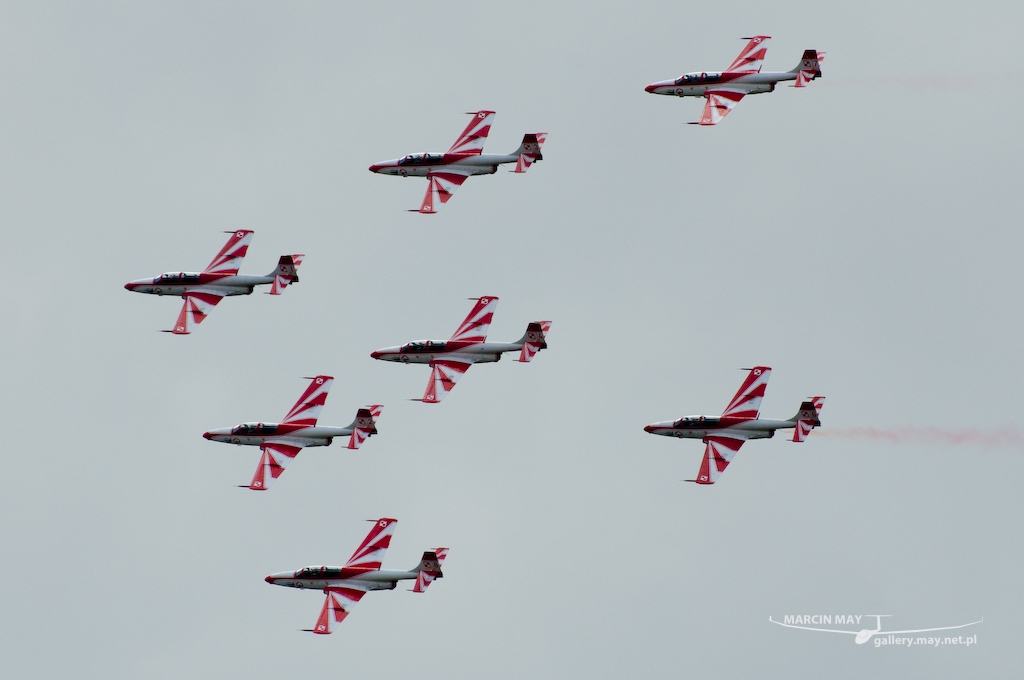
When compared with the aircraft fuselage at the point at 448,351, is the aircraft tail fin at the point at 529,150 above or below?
above

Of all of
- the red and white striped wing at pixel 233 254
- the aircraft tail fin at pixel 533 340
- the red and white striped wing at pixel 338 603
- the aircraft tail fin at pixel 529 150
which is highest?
the aircraft tail fin at pixel 529 150

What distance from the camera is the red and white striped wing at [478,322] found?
14938cm

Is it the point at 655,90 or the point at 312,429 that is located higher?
the point at 655,90

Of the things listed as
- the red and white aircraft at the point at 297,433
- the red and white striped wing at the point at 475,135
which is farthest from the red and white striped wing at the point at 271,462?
the red and white striped wing at the point at 475,135

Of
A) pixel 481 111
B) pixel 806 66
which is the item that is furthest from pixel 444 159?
pixel 806 66

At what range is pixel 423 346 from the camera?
494ft

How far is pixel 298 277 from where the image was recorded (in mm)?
149500

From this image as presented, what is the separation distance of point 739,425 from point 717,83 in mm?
22522

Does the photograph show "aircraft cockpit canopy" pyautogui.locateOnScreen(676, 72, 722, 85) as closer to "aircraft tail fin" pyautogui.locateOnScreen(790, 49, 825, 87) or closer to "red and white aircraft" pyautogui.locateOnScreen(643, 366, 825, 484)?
"aircraft tail fin" pyautogui.locateOnScreen(790, 49, 825, 87)

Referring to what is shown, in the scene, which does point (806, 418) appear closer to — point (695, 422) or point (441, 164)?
point (695, 422)

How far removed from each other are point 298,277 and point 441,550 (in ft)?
66.3

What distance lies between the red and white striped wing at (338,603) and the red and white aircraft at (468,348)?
40.8 feet

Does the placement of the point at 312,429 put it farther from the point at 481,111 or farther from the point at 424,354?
the point at 481,111

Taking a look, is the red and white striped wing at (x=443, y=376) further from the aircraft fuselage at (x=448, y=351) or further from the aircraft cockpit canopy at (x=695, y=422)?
the aircraft cockpit canopy at (x=695, y=422)
